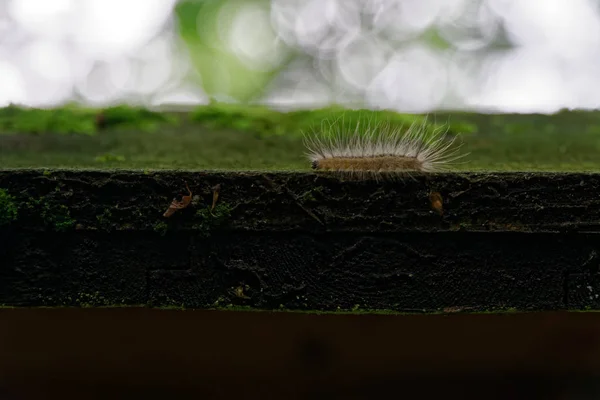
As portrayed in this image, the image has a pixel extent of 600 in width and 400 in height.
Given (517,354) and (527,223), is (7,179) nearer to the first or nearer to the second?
(527,223)

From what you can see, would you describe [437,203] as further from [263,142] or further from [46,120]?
[46,120]

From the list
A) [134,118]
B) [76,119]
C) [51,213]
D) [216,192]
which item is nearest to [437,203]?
[216,192]

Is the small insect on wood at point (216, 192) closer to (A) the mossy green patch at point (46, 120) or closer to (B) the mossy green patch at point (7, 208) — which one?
(B) the mossy green patch at point (7, 208)

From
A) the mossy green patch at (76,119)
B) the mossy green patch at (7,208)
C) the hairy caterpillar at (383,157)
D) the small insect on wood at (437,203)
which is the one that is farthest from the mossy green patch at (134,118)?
the small insect on wood at (437,203)

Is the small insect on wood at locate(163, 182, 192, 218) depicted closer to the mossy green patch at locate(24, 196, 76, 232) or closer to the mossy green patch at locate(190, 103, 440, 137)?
the mossy green patch at locate(24, 196, 76, 232)

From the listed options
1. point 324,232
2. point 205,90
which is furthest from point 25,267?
point 205,90

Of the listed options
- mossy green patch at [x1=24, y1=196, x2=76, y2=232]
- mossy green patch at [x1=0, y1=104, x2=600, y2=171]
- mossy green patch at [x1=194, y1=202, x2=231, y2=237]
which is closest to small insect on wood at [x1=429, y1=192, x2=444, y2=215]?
mossy green patch at [x1=0, y1=104, x2=600, y2=171]
